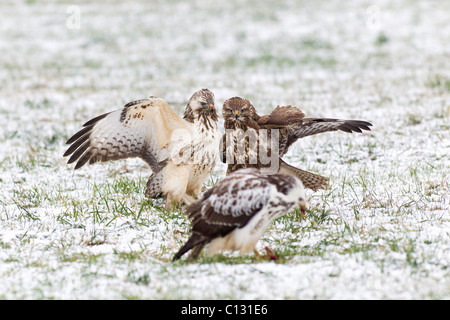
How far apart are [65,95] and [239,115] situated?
7.98 meters

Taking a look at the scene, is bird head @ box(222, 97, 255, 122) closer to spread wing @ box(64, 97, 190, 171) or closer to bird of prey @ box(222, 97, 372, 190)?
bird of prey @ box(222, 97, 372, 190)

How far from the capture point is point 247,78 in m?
15.0

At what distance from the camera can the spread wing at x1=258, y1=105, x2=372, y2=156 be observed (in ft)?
20.9

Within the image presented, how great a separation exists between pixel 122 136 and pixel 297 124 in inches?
75.2

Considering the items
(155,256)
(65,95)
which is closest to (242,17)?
(65,95)

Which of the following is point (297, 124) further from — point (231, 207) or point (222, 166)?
point (222, 166)

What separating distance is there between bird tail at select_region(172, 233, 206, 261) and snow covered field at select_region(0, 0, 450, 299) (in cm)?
14

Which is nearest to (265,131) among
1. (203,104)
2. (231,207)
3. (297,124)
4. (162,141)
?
(297,124)

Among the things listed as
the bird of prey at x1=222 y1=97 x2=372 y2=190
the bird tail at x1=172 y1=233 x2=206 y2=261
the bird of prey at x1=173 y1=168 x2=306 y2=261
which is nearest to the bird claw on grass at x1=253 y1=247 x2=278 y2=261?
the bird of prey at x1=173 y1=168 x2=306 y2=261

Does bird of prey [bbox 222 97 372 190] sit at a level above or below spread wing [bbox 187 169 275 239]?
above

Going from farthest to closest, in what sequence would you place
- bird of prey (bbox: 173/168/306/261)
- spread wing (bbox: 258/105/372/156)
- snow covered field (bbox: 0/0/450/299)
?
spread wing (bbox: 258/105/372/156) → bird of prey (bbox: 173/168/306/261) → snow covered field (bbox: 0/0/450/299)

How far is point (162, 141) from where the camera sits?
6645mm

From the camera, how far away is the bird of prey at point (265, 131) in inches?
251
